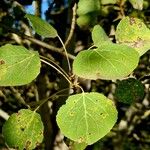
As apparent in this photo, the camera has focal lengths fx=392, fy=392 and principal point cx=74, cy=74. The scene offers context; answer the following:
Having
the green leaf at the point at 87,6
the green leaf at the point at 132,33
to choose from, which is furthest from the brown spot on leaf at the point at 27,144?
the green leaf at the point at 87,6

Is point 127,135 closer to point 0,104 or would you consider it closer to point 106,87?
point 106,87

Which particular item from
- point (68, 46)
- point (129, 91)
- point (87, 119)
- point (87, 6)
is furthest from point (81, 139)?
point (68, 46)

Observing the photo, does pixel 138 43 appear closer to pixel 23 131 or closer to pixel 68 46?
pixel 23 131

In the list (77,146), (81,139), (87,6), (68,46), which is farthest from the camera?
(68,46)

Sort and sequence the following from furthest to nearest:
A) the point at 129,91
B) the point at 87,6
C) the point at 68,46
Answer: the point at 68,46 < the point at 87,6 < the point at 129,91

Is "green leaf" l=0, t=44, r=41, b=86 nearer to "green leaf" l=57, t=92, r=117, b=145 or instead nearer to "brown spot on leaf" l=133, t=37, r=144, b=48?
"green leaf" l=57, t=92, r=117, b=145

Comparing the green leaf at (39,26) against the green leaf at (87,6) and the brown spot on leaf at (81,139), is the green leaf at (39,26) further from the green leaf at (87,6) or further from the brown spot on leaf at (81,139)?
the green leaf at (87,6)

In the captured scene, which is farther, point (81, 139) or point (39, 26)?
point (39, 26)

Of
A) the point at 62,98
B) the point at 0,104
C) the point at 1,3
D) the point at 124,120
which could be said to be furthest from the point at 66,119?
the point at 124,120
